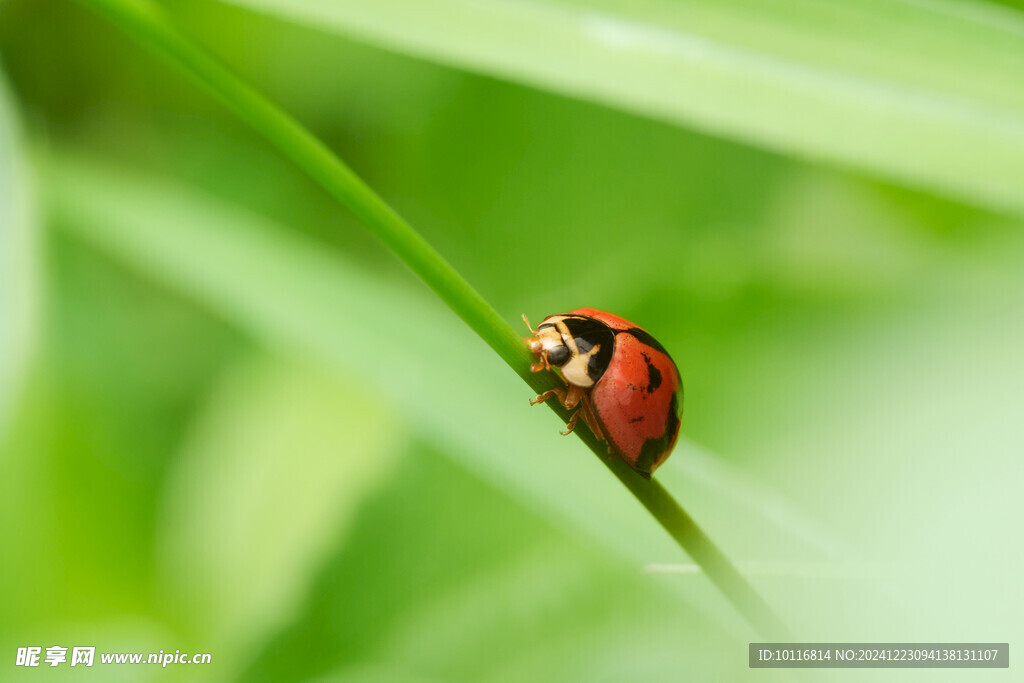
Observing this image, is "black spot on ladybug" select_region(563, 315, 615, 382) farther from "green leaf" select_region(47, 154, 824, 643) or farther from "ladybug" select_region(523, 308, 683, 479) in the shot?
"green leaf" select_region(47, 154, 824, 643)

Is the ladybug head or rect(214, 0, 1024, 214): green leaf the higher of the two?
rect(214, 0, 1024, 214): green leaf

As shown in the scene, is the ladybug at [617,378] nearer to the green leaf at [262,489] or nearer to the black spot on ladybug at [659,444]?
the black spot on ladybug at [659,444]

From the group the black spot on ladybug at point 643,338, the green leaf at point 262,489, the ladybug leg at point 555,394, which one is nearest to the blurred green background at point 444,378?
Result: the green leaf at point 262,489

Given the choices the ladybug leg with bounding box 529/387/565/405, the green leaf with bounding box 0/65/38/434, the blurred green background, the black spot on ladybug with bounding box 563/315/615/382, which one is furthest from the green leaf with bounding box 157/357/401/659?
the ladybug leg with bounding box 529/387/565/405

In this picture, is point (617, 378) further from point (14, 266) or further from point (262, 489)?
point (14, 266)

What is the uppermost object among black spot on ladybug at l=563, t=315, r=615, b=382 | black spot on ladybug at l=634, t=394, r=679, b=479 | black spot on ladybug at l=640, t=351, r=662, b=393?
black spot on ladybug at l=563, t=315, r=615, b=382

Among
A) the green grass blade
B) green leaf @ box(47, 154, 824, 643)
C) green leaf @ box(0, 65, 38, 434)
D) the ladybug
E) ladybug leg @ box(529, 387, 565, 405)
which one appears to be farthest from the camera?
green leaf @ box(0, 65, 38, 434)
